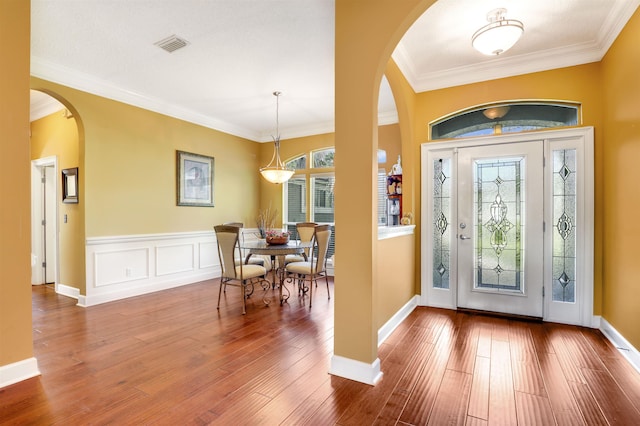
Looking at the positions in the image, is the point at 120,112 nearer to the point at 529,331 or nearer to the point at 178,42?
the point at 178,42

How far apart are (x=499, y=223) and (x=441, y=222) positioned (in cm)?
66

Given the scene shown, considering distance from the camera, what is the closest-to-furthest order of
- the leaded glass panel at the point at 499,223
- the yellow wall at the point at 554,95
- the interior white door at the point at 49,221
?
the yellow wall at the point at 554,95 < the leaded glass panel at the point at 499,223 < the interior white door at the point at 49,221

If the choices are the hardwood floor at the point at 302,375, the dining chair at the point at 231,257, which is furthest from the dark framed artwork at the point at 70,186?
the dining chair at the point at 231,257

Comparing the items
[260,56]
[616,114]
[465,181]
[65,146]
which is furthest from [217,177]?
[616,114]

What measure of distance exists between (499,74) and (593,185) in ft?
5.31

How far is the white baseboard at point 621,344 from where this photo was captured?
2474 millimetres

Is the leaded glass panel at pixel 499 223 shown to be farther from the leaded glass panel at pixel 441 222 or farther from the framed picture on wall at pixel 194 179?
the framed picture on wall at pixel 194 179

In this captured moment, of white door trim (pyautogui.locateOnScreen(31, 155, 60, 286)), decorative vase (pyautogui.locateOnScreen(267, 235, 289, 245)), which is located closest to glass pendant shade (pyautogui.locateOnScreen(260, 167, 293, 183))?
decorative vase (pyautogui.locateOnScreen(267, 235, 289, 245))

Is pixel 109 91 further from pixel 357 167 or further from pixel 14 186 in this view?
pixel 357 167

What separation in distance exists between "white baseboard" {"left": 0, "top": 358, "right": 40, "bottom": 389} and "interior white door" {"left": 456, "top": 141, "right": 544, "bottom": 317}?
4268mm

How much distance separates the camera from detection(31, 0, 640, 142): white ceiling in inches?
105

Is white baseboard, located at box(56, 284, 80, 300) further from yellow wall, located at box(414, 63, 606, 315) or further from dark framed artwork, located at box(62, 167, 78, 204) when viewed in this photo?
yellow wall, located at box(414, 63, 606, 315)

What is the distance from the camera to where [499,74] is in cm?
365

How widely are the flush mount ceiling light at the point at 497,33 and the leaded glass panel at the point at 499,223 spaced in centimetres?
143
